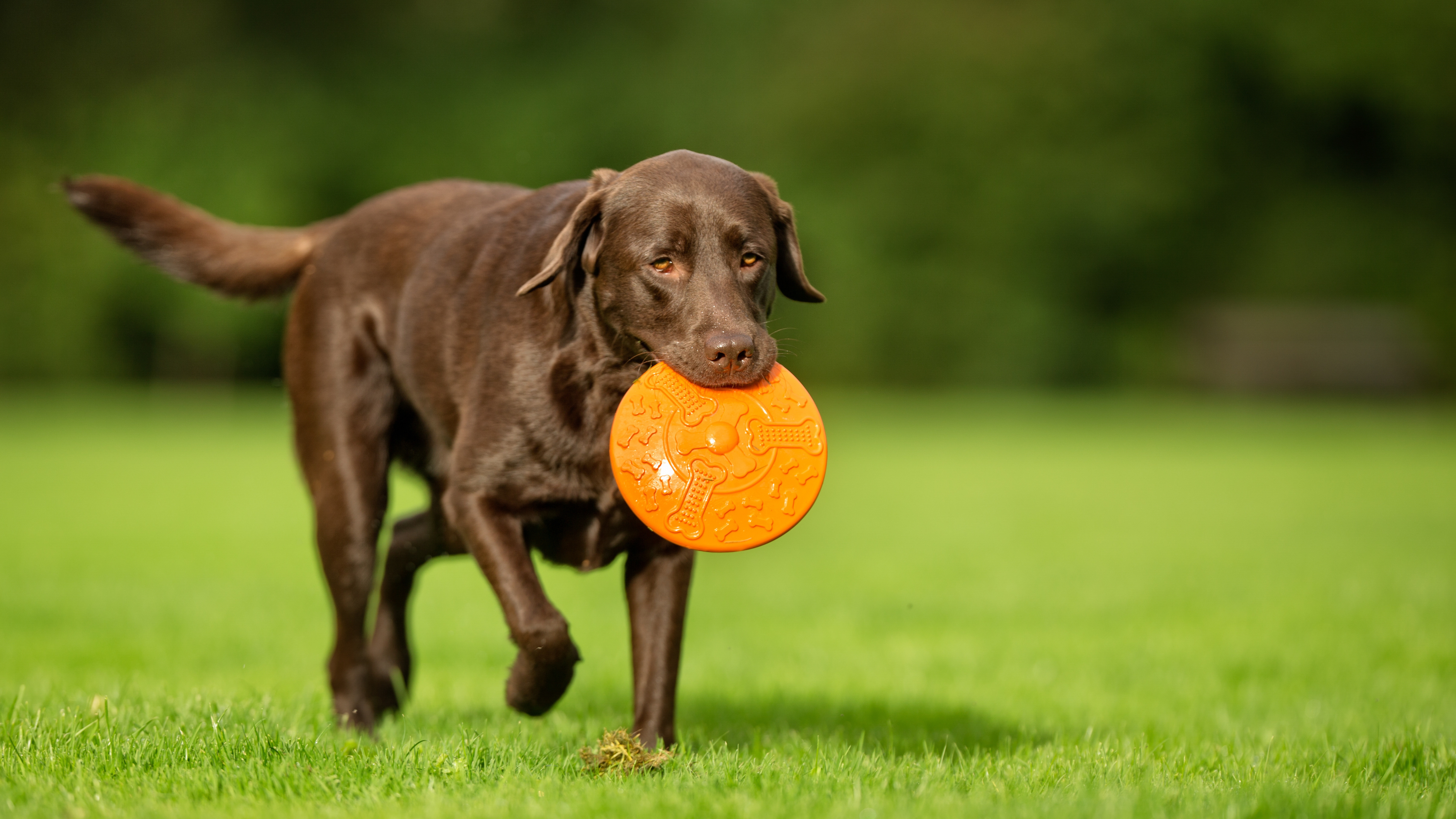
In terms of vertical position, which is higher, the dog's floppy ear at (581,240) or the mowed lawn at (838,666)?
the dog's floppy ear at (581,240)

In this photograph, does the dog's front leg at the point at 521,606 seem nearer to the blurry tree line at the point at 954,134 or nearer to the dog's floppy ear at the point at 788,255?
the dog's floppy ear at the point at 788,255

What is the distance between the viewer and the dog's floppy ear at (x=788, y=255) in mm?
4117

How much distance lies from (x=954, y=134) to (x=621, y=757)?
136ft

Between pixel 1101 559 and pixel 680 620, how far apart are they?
640 centimetres

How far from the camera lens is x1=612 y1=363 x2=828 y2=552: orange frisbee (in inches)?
142

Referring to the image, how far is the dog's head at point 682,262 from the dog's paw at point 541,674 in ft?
2.71

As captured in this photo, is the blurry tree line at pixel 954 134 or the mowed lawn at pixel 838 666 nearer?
the mowed lawn at pixel 838 666

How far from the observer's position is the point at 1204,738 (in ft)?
13.9

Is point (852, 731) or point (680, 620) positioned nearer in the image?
point (680, 620)

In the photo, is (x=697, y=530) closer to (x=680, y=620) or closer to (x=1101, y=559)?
(x=680, y=620)

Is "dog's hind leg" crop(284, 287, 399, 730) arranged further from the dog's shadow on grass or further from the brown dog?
the dog's shadow on grass

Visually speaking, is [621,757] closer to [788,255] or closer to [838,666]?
[788,255]

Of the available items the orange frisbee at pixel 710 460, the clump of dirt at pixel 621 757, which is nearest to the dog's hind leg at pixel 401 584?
the orange frisbee at pixel 710 460

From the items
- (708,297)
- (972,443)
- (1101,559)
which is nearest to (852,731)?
(708,297)
